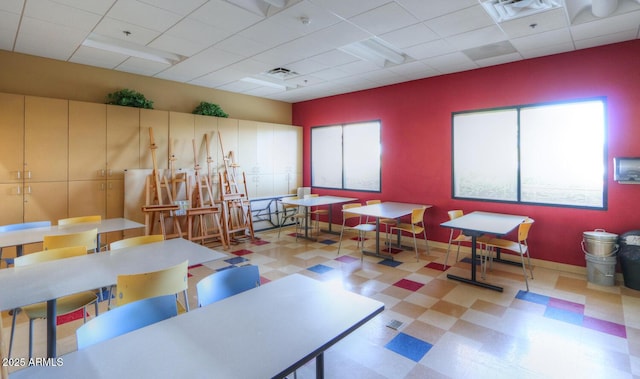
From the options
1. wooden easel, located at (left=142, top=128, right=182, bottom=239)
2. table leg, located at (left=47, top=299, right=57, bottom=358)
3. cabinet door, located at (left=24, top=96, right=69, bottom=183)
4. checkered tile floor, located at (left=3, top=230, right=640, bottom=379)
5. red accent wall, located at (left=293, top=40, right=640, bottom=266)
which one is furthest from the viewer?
wooden easel, located at (left=142, top=128, right=182, bottom=239)

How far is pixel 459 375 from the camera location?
2465 mm

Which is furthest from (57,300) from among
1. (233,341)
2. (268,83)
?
(268,83)

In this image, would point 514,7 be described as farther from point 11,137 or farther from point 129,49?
point 11,137

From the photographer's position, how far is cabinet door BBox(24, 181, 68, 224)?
15.1 ft

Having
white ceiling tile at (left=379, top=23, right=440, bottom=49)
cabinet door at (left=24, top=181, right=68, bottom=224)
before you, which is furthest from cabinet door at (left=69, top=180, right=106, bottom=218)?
white ceiling tile at (left=379, top=23, right=440, bottom=49)

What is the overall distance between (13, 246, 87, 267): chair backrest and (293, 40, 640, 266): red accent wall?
536 cm

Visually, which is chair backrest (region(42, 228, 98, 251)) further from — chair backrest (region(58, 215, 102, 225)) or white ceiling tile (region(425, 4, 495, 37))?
white ceiling tile (region(425, 4, 495, 37))

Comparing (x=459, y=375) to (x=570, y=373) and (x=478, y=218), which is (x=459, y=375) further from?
(x=478, y=218)

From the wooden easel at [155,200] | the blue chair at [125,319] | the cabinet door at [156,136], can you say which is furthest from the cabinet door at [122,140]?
the blue chair at [125,319]

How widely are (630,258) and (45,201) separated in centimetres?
794

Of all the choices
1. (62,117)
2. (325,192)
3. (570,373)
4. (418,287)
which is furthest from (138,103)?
(570,373)

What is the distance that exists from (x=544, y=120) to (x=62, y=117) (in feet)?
24.0

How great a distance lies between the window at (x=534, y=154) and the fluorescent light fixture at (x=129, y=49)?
16.2 feet

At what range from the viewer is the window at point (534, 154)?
4.59 m
